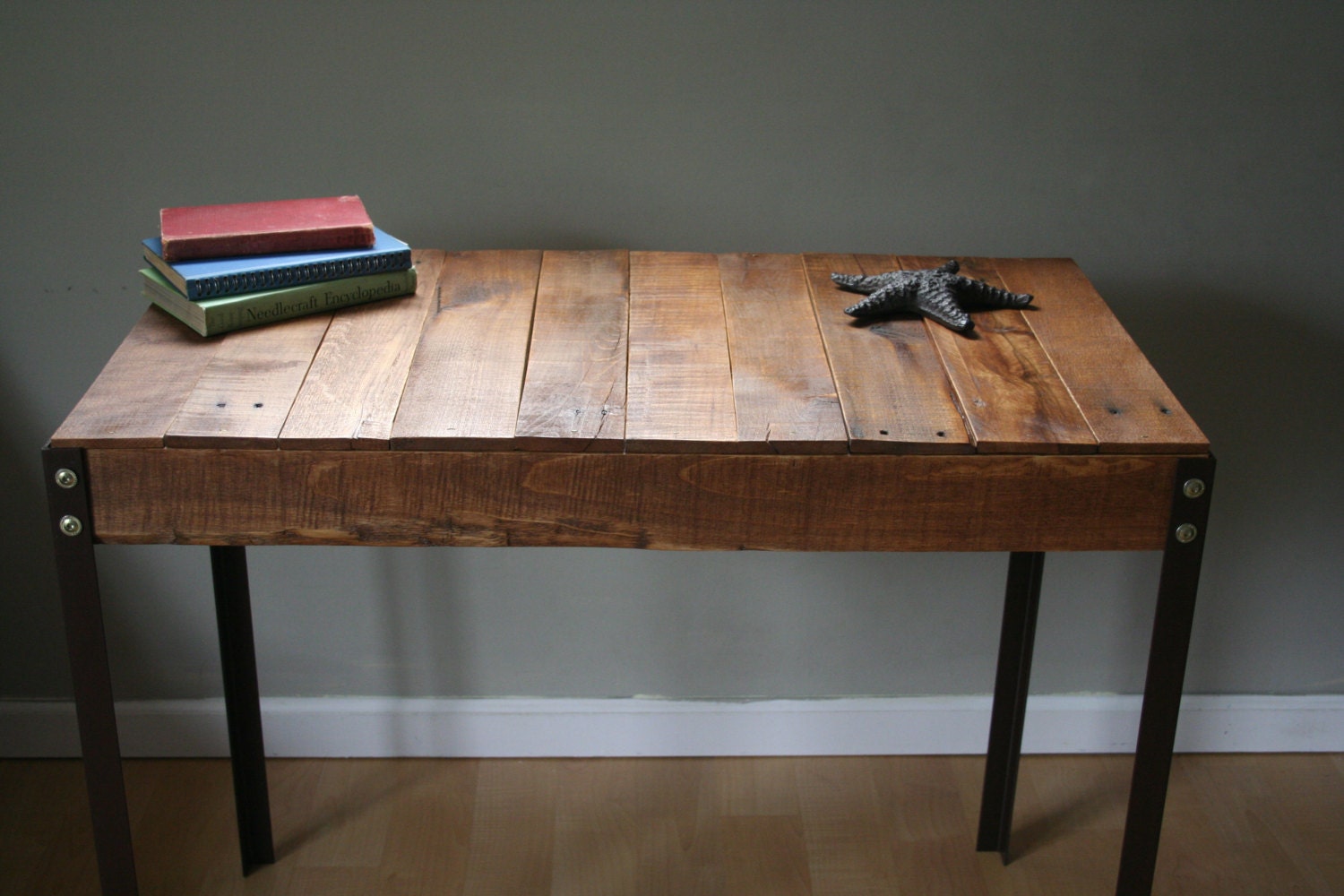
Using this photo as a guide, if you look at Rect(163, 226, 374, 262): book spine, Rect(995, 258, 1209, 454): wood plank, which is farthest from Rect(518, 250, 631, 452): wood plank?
Rect(995, 258, 1209, 454): wood plank

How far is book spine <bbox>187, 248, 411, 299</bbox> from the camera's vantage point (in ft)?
4.64

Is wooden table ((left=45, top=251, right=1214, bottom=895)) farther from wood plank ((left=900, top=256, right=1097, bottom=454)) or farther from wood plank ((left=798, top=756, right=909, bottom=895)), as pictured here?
wood plank ((left=798, top=756, right=909, bottom=895))

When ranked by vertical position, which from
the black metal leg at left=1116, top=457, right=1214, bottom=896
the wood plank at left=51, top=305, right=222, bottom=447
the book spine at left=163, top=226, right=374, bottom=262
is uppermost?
the book spine at left=163, top=226, right=374, bottom=262

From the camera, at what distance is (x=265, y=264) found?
1.45 metres

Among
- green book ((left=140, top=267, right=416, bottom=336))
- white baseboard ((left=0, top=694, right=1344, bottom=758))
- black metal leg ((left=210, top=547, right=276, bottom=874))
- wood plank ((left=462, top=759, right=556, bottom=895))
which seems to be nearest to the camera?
green book ((left=140, top=267, right=416, bottom=336))

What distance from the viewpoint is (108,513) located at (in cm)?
125

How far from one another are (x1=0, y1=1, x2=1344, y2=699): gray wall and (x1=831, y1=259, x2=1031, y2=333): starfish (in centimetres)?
36

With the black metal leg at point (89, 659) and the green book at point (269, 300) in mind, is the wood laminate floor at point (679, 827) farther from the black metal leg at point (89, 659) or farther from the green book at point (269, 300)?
the green book at point (269, 300)

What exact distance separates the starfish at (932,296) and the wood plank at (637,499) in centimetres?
27

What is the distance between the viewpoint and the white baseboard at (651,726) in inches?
85.7

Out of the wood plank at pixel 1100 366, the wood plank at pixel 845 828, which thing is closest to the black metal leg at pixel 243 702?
the wood plank at pixel 845 828

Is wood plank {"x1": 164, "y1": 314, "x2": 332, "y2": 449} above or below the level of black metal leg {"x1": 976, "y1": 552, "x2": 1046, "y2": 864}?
above

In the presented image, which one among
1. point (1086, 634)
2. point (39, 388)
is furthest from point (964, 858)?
point (39, 388)

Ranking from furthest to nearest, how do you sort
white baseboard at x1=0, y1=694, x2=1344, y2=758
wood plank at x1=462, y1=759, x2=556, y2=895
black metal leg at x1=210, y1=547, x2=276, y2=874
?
1. white baseboard at x1=0, y1=694, x2=1344, y2=758
2. wood plank at x1=462, y1=759, x2=556, y2=895
3. black metal leg at x1=210, y1=547, x2=276, y2=874
